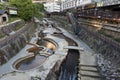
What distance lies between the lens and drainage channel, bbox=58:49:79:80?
21016 millimetres

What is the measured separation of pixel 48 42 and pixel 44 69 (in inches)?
759

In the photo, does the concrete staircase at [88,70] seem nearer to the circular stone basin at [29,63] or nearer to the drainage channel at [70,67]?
the drainage channel at [70,67]

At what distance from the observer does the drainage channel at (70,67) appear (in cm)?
2102

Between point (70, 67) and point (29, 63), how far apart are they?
19.8 feet

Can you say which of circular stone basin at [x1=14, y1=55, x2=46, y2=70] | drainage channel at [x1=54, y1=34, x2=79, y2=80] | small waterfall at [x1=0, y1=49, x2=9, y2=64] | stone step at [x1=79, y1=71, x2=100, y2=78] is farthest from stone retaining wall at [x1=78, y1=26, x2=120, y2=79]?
small waterfall at [x1=0, y1=49, x2=9, y2=64]

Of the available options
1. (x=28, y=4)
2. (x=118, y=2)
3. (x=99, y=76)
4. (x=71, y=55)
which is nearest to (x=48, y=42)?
(x=71, y=55)

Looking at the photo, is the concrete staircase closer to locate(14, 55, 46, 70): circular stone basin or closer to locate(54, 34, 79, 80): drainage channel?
locate(54, 34, 79, 80): drainage channel

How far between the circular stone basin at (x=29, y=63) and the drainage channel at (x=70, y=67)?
362cm

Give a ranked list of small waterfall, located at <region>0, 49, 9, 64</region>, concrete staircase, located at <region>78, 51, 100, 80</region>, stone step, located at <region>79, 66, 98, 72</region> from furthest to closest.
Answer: small waterfall, located at <region>0, 49, 9, 64</region> → stone step, located at <region>79, 66, 98, 72</region> → concrete staircase, located at <region>78, 51, 100, 80</region>

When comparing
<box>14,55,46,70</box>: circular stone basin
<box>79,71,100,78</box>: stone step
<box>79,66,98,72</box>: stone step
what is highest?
<box>79,66,98,72</box>: stone step

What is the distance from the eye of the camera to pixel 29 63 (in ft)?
77.8

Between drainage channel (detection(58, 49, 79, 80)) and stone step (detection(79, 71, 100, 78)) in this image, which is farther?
drainage channel (detection(58, 49, 79, 80))

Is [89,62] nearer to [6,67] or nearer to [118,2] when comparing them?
[6,67]

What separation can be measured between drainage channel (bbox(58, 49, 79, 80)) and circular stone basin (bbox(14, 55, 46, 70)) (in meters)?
3.62
